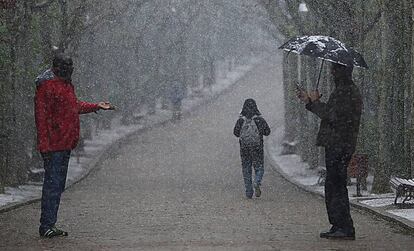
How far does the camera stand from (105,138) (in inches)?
1738

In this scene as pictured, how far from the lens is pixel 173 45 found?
2223 inches

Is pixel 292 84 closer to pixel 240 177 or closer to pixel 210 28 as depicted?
pixel 240 177

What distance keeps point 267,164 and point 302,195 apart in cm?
1316

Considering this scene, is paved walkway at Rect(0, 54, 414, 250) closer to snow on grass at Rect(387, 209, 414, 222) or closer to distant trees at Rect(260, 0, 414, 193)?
snow on grass at Rect(387, 209, 414, 222)

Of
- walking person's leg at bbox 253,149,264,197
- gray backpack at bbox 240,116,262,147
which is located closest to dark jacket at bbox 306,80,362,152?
gray backpack at bbox 240,116,262,147

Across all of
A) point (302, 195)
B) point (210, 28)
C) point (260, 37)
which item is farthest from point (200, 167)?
point (260, 37)

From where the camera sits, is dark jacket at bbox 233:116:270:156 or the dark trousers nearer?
the dark trousers

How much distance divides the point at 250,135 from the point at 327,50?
7.50 m

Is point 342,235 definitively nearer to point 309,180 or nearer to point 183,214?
point 183,214

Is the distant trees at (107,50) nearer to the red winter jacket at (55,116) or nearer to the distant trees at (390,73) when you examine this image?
the distant trees at (390,73)

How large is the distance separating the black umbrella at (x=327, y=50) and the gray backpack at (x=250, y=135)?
650 cm

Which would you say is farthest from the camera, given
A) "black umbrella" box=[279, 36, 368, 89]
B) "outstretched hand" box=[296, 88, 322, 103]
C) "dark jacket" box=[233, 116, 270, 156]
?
"dark jacket" box=[233, 116, 270, 156]

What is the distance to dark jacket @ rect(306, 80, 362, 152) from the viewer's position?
10.5 metres

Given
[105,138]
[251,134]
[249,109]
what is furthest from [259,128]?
[105,138]
